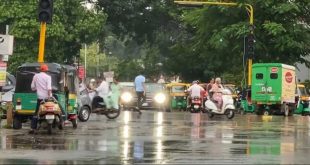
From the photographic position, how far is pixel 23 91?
792 inches

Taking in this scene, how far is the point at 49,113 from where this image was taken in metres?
18.2

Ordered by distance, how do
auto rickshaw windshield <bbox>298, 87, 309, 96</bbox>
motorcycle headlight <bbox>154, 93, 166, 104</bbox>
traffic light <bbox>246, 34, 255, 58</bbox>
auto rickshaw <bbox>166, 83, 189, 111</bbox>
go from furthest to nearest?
auto rickshaw <bbox>166, 83, 189, 111</bbox> → motorcycle headlight <bbox>154, 93, 166, 104</bbox> → auto rickshaw windshield <bbox>298, 87, 309, 96</bbox> → traffic light <bbox>246, 34, 255, 58</bbox>

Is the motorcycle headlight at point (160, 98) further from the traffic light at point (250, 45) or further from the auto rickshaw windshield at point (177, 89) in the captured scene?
the traffic light at point (250, 45)

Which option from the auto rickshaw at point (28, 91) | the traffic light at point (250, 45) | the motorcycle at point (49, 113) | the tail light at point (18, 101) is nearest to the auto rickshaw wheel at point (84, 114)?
the auto rickshaw at point (28, 91)

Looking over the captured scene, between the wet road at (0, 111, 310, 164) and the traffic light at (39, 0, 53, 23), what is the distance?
3201 millimetres

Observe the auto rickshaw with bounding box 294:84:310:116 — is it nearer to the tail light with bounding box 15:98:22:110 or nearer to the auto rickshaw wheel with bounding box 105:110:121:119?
the auto rickshaw wheel with bounding box 105:110:121:119

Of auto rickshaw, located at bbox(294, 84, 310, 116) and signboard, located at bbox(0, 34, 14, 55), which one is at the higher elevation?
signboard, located at bbox(0, 34, 14, 55)

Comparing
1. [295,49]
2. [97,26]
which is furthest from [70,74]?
[97,26]

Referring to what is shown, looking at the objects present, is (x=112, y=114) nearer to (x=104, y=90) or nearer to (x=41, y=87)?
(x=104, y=90)

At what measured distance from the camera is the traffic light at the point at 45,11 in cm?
2025

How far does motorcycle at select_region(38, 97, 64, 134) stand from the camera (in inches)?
717

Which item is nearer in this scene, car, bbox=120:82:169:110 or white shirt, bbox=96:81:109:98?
white shirt, bbox=96:81:109:98

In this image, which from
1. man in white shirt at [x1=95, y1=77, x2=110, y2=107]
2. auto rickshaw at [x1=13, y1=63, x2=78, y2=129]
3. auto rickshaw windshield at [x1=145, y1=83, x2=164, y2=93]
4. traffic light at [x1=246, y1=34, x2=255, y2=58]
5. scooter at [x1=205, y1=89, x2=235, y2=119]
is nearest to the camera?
auto rickshaw at [x1=13, y1=63, x2=78, y2=129]

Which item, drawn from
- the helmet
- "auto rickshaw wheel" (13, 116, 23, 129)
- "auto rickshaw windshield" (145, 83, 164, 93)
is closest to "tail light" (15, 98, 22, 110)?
"auto rickshaw wheel" (13, 116, 23, 129)
